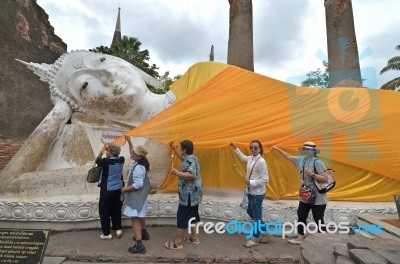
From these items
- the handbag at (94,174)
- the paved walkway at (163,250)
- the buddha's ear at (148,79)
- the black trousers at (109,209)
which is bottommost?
the paved walkway at (163,250)

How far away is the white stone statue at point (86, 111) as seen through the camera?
4.58 meters

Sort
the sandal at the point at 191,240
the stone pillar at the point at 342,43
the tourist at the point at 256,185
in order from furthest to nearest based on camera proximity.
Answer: the stone pillar at the point at 342,43 → the sandal at the point at 191,240 → the tourist at the point at 256,185

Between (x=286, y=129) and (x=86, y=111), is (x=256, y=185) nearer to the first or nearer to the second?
(x=286, y=129)

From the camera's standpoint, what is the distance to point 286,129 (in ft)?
13.5

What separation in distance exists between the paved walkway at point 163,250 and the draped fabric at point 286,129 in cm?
96

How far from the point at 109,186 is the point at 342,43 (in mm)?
5331

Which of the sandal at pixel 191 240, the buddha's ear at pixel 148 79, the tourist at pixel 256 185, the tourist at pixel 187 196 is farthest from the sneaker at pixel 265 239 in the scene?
the buddha's ear at pixel 148 79

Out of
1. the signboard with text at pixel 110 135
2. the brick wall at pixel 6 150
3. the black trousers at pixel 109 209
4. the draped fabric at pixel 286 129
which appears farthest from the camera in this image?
the brick wall at pixel 6 150

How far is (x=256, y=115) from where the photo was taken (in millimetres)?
4219

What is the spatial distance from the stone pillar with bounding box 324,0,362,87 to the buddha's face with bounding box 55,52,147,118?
155 inches

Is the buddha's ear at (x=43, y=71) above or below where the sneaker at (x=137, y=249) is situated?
above

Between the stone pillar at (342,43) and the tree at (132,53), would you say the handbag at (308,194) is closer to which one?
the stone pillar at (342,43)

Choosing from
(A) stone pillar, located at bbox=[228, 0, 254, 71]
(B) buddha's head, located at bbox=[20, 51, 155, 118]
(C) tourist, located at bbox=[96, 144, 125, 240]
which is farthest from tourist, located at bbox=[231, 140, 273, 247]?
(A) stone pillar, located at bbox=[228, 0, 254, 71]

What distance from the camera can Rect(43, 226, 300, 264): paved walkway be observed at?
3.14 metres
